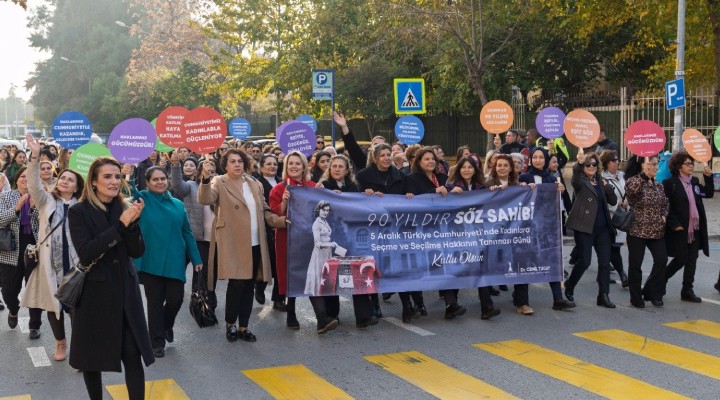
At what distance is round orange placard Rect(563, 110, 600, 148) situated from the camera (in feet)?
37.2

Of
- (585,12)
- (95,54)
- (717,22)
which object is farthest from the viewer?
(95,54)

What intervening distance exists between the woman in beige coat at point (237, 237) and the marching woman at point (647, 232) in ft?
13.0

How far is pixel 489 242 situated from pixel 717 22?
16209mm

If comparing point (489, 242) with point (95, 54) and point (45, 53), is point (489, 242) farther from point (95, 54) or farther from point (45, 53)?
point (45, 53)

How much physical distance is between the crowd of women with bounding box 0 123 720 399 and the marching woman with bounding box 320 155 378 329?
0.5 inches

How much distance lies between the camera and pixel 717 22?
2348cm

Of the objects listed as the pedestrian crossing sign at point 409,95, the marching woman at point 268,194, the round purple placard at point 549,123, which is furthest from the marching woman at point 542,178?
the pedestrian crossing sign at point 409,95

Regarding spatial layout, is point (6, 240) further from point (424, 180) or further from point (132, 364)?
point (424, 180)

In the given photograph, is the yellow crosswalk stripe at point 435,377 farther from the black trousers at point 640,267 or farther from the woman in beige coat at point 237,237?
the black trousers at point 640,267

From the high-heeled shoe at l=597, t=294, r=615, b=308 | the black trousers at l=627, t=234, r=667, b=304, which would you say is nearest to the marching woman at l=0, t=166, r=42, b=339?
the high-heeled shoe at l=597, t=294, r=615, b=308

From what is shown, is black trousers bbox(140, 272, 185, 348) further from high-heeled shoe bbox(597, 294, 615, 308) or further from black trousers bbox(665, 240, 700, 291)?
black trousers bbox(665, 240, 700, 291)

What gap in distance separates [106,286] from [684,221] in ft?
22.1

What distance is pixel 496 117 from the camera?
14781mm

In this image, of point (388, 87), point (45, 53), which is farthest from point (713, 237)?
point (45, 53)
